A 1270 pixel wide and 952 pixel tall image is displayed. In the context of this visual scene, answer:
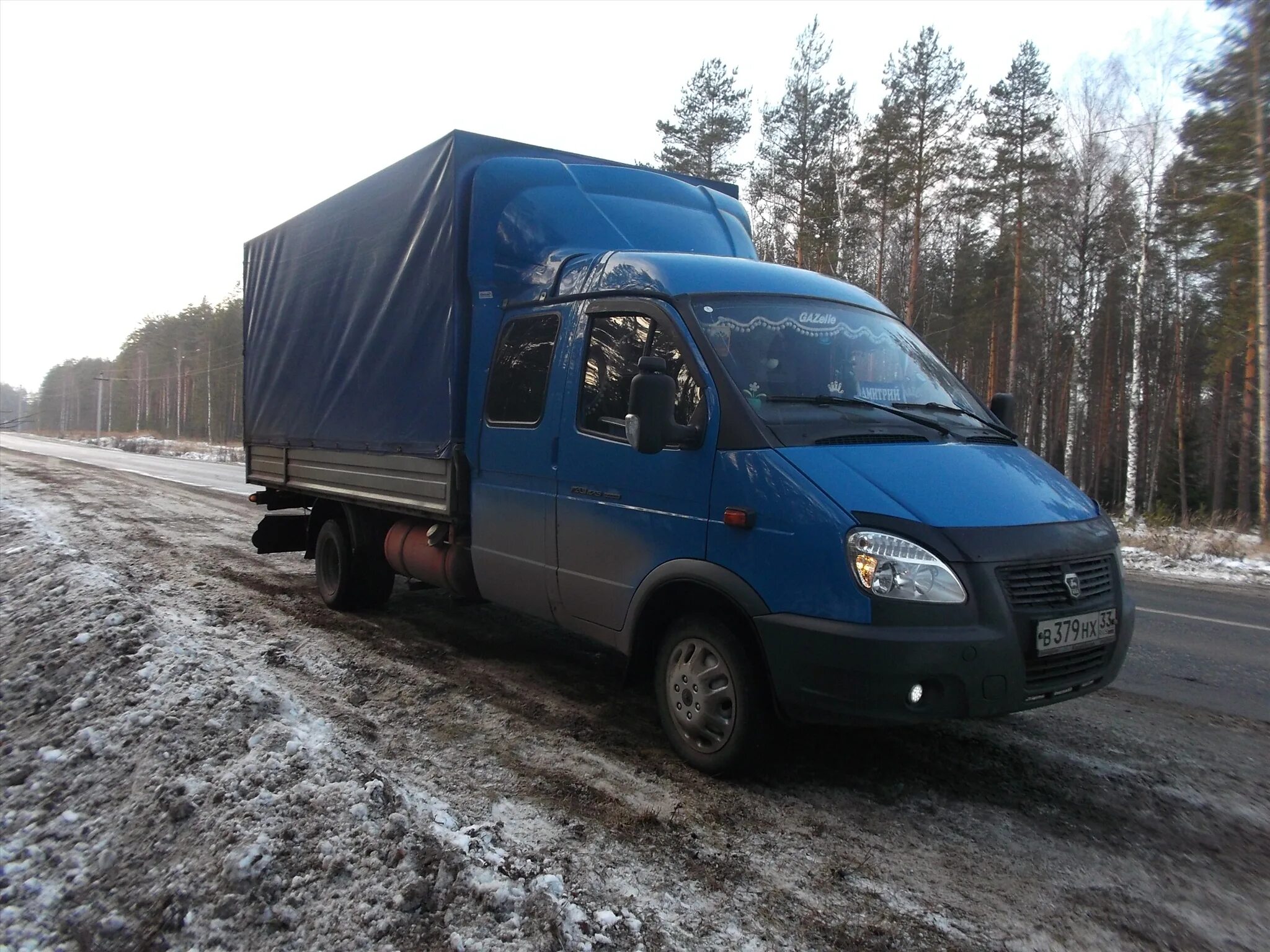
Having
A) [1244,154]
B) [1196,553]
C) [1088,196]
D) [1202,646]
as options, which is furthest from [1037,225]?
[1202,646]

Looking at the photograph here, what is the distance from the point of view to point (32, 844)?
333 cm

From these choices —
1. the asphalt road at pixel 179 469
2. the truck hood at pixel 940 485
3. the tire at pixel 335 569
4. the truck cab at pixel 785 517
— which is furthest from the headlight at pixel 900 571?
the asphalt road at pixel 179 469

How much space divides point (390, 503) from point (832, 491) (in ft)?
12.9

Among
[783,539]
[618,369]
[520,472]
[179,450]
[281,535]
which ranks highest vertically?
[618,369]

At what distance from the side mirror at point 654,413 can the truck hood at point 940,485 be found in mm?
511

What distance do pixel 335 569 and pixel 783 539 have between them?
5127 mm

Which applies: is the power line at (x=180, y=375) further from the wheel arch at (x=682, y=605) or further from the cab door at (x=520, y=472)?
the wheel arch at (x=682, y=605)

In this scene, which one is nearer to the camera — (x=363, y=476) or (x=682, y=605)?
(x=682, y=605)

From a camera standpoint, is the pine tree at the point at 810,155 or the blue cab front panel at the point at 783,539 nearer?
the blue cab front panel at the point at 783,539

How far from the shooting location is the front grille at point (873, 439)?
374cm

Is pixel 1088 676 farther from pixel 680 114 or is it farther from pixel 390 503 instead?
pixel 680 114

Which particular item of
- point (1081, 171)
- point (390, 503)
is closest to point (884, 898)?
point (390, 503)

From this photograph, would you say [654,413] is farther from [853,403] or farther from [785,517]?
[853,403]

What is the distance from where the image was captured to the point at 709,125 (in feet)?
102
